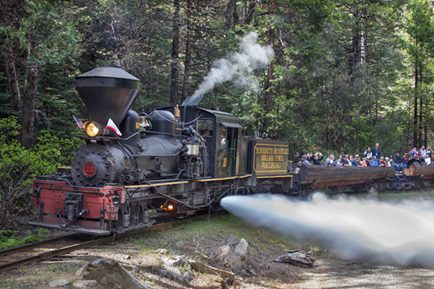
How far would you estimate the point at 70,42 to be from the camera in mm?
12750

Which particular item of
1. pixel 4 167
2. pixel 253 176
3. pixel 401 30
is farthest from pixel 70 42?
pixel 401 30

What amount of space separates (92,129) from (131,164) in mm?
1152

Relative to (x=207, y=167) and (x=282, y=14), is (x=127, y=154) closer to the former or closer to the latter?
(x=207, y=167)

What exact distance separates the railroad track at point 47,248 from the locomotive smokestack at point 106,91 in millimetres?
2528

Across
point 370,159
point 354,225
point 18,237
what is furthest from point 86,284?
point 370,159

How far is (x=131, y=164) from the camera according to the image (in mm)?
10625

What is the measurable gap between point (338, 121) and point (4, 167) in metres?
18.0

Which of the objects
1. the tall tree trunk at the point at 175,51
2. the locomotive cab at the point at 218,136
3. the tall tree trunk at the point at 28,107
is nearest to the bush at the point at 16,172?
the tall tree trunk at the point at 28,107

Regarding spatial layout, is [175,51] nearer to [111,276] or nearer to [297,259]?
[297,259]

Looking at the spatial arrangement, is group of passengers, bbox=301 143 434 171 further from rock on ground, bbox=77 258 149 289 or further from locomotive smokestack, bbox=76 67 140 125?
rock on ground, bbox=77 258 149 289

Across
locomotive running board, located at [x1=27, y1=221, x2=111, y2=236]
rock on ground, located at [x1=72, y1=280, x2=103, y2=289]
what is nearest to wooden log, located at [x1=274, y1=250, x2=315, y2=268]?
locomotive running board, located at [x1=27, y1=221, x2=111, y2=236]

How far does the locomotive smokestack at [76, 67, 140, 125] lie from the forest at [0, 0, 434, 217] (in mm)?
1814

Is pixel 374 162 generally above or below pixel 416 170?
above

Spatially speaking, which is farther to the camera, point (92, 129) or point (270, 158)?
point (270, 158)
